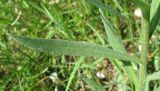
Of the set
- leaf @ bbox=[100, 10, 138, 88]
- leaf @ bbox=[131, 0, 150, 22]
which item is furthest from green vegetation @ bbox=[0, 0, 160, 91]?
leaf @ bbox=[131, 0, 150, 22]

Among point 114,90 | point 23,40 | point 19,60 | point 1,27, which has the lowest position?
point 114,90

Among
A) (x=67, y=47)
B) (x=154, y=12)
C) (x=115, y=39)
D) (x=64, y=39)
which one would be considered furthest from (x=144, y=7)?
(x=64, y=39)

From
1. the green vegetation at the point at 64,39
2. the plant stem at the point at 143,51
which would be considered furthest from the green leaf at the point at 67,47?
the green vegetation at the point at 64,39

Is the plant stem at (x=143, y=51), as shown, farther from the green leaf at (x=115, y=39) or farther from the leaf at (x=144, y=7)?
the green leaf at (x=115, y=39)

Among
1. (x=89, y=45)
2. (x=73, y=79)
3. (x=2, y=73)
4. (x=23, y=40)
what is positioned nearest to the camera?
(x=23, y=40)

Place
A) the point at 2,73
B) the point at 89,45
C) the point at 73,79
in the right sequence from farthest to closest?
the point at 2,73, the point at 73,79, the point at 89,45

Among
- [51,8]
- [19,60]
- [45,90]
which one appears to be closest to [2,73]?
[19,60]

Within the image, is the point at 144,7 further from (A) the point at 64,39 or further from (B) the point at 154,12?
(A) the point at 64,39

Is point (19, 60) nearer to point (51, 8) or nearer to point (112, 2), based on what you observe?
point (51, 8)

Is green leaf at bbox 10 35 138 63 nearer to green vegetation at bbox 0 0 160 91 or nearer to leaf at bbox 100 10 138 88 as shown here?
leaf at bbox 100 10 138 88
